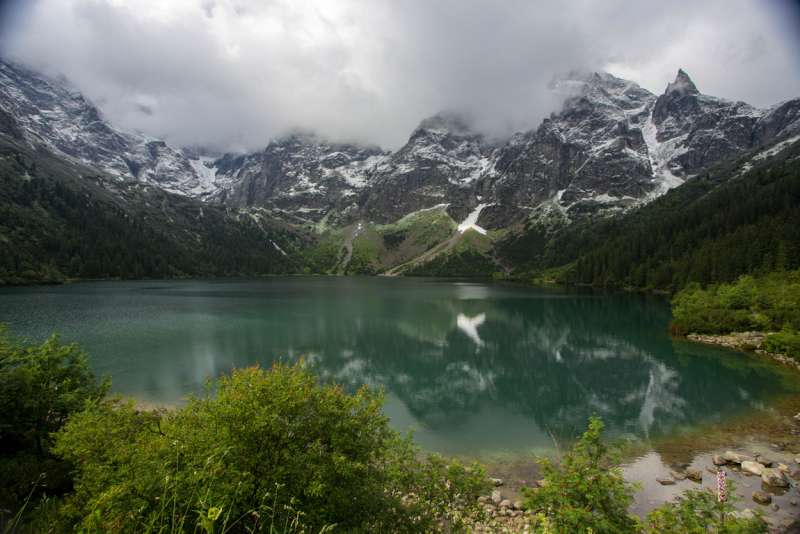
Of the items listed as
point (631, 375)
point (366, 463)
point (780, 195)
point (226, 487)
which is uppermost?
point (780, 195)

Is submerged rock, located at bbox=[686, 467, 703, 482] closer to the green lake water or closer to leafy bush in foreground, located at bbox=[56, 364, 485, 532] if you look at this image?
the green lake water

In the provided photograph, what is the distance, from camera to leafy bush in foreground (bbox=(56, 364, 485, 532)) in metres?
5.56

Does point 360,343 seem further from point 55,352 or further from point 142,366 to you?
point 55,352

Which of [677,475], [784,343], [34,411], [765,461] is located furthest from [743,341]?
[34,411]

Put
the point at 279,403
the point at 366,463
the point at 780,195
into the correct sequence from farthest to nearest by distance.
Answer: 1. the point at 780,195
2. the point at 366,463
3. the point at 279,403

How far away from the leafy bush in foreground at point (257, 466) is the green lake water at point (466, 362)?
2430 millimetres

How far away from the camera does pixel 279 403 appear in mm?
7391

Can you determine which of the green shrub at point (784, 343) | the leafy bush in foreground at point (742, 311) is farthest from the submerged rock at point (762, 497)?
the leafy bush in foreground at point (742, 311)

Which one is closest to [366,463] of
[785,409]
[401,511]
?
[401,511]

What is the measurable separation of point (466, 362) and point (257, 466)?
28.5 meters

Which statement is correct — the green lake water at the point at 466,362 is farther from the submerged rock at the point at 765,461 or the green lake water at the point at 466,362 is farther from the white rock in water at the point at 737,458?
the submerged rock at the point at 765,461

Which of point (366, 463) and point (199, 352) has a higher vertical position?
point (366, 463)

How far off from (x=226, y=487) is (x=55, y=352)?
42.9 ft

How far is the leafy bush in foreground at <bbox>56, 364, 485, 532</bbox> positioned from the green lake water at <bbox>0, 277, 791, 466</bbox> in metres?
2.43
